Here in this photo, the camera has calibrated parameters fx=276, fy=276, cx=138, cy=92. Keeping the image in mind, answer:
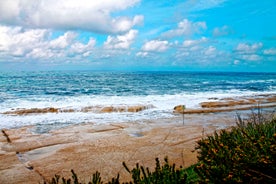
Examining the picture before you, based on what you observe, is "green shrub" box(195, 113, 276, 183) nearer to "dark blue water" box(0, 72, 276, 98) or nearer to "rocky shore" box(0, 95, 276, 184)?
"rocky shore" box(0, 95, 276, 184)

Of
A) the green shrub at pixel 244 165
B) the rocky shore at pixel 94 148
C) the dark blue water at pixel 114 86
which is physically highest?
the green shrub at pixel 244 165

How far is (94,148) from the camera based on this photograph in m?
9.42

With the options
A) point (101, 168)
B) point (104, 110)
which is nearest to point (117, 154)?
point (101, 168)

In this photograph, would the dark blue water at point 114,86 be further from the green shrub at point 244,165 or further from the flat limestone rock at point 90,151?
the green shrub at point 244,165

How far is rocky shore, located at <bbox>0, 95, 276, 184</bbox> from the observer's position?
7.39 meters

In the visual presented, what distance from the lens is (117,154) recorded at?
8711 millimetres

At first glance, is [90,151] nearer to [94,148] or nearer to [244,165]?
[94,148]

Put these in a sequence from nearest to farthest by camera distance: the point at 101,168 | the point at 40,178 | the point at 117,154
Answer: the point at 40,178 < the point at 101,168 < the point at 117,154

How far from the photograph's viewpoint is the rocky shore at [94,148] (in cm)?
739

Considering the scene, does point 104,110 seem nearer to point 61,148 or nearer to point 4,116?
point 4,116

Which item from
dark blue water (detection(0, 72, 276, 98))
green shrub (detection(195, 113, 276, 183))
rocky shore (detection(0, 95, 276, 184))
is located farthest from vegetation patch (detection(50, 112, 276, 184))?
dark blue water (detection(0, 72, 276, 98))

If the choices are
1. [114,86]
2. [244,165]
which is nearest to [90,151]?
[244,165]

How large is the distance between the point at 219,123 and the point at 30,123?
994cm

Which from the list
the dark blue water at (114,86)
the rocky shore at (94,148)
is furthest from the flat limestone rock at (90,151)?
the dark blue water at (114,86)
